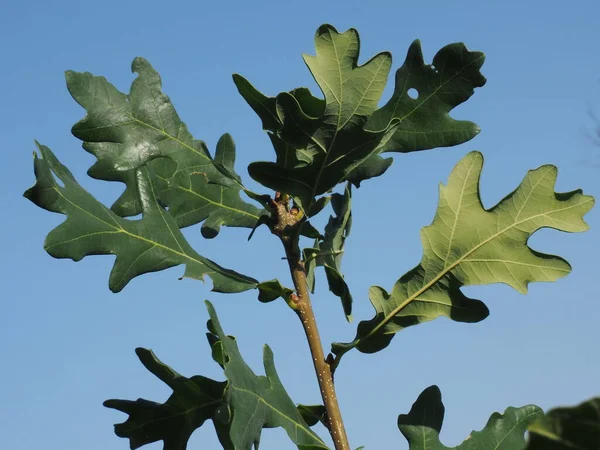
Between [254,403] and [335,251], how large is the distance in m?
0.51

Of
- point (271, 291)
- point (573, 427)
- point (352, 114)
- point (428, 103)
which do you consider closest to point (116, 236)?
point (271, 291)

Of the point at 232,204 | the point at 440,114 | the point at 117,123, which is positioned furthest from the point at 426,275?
the point at 117,123

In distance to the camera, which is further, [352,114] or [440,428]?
[440,428]

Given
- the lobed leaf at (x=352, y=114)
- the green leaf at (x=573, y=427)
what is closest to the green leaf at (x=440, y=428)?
the lobed leaf at (x=352, y=114)

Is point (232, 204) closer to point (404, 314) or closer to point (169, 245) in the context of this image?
point (169, 245)

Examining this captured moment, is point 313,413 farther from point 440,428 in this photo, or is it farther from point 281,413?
point 440,428

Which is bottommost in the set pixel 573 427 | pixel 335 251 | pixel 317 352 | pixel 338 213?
pixel 573 427

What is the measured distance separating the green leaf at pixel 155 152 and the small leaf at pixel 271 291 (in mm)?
301

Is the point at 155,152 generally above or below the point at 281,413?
above

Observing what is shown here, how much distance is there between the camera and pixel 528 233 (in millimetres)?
1964

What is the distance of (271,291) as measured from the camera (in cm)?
197

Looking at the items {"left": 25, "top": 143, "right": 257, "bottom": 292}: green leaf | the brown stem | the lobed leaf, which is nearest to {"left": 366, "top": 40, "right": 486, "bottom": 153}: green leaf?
the lobed leaf

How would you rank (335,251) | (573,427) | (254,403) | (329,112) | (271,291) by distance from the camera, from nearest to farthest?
(573,427), (254,403), (329,112), (271,291), (335,251)

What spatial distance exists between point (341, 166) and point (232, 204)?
440 mm
